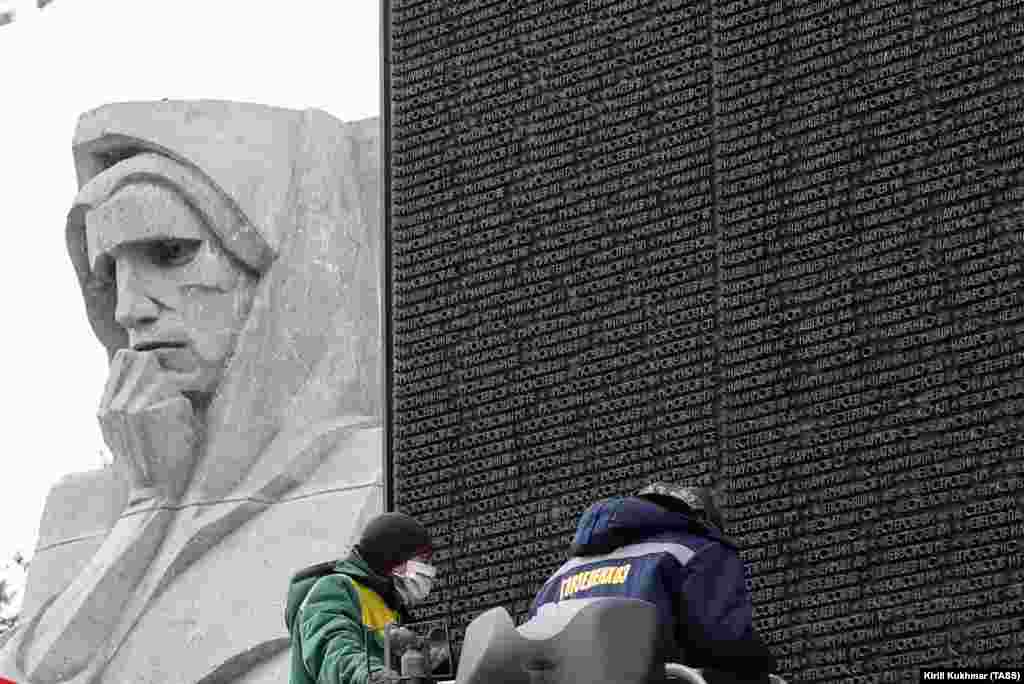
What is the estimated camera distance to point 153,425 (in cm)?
1360

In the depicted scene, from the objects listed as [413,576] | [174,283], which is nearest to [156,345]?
[174,283]

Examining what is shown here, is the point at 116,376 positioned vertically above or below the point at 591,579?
above

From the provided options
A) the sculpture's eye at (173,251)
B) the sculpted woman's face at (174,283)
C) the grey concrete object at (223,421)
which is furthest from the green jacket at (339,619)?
the sculpture's eye at (173,251)

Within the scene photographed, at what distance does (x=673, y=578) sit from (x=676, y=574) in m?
0.01

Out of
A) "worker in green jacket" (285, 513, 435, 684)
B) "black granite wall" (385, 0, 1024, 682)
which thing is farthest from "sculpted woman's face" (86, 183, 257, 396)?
"worker in green jacket" (285, 513, 435, 684)

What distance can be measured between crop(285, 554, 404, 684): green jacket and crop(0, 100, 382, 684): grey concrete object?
4495 millimetres

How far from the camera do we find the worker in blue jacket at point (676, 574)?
6473 millimetres

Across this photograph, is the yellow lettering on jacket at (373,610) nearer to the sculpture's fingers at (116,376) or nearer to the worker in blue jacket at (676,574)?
the worker in blue jacket at (676,574)

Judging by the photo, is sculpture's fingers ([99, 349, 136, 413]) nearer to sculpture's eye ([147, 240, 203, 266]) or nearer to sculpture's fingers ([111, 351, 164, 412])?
sculpture's fingers ([111, 351, 164, 412])

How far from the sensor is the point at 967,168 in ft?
30.8

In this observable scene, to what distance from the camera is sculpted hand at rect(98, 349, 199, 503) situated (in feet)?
44.7

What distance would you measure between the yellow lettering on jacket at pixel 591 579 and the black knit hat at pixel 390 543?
4.20 feet

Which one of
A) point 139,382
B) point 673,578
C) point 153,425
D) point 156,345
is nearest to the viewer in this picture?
point 673,578

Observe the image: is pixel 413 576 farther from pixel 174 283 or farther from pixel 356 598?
pixel 174 283
